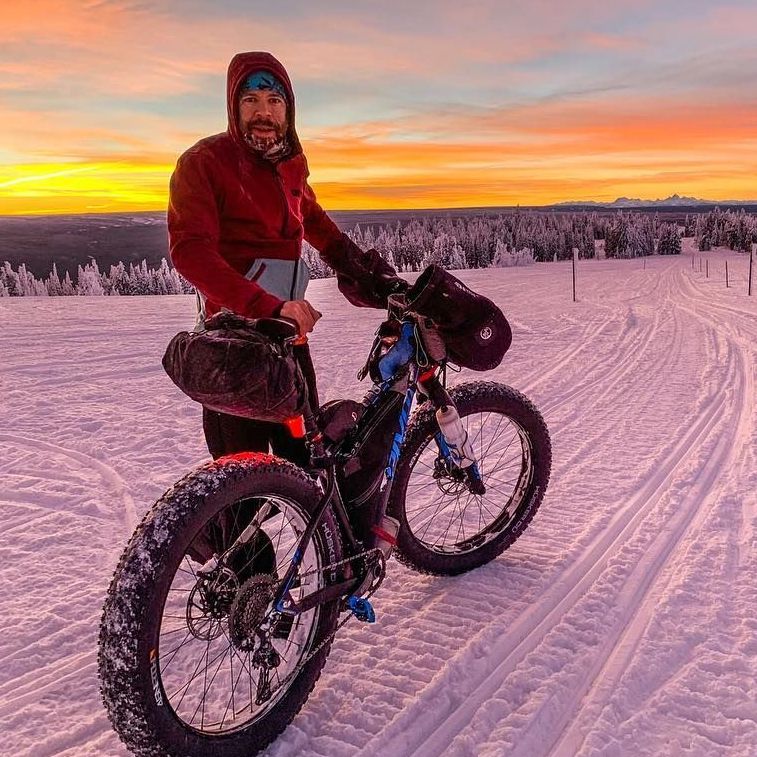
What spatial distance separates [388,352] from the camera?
2.76 meters

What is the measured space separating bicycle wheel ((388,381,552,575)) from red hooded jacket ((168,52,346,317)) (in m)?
1.06

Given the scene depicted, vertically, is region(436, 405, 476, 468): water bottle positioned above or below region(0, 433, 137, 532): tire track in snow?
above

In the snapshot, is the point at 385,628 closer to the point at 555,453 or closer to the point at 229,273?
the point at 229,273

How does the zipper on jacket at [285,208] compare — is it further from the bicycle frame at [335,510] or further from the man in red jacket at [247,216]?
the bicycle frame at [335,510]

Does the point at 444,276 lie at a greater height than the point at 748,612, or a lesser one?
greater

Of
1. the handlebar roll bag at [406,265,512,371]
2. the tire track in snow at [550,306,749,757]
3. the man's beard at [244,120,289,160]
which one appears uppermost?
the man's beard at [244,120,289,160]

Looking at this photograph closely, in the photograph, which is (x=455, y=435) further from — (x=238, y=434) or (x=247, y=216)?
(x=247, y=216)

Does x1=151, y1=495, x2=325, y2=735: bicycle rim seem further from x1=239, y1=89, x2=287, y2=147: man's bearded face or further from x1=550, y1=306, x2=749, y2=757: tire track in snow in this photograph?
x1=239, y1=89, x2=287, y2=147: man's bearded face

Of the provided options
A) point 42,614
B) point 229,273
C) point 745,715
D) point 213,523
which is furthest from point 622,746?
point 42,614

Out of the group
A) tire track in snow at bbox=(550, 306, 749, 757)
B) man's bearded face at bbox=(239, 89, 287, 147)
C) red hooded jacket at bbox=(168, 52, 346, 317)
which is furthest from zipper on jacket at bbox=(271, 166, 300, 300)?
tire track in snow at bbox=(550, 306, 749, 757)

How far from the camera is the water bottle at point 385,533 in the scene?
2.69 m

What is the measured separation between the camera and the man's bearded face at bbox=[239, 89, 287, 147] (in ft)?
7.63

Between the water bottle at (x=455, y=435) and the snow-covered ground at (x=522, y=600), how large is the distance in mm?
647

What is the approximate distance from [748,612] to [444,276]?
205cm
